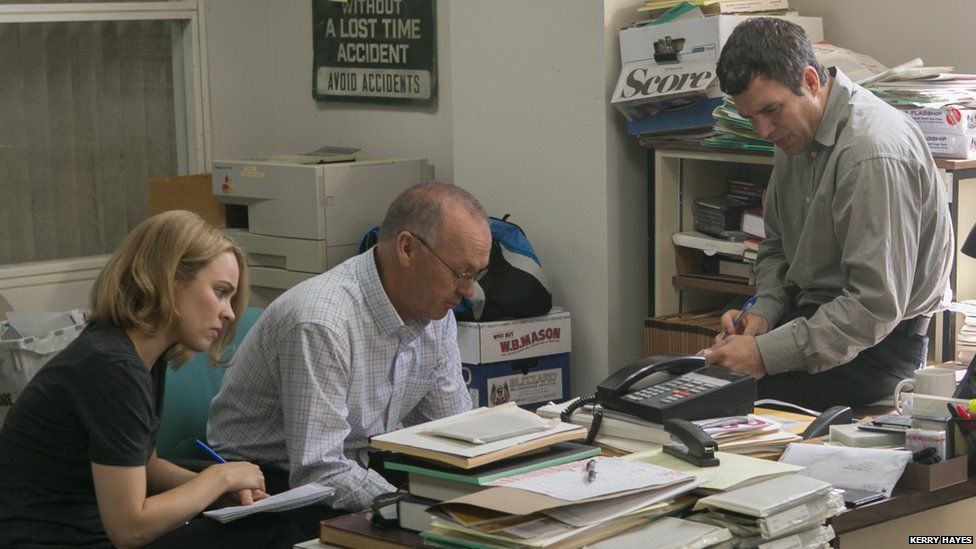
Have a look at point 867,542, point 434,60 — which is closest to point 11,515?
point 867,542

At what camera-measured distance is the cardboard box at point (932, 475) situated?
6.33 ft

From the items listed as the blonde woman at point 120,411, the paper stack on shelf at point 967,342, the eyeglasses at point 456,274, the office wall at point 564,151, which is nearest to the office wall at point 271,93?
the office wall at point 564,151

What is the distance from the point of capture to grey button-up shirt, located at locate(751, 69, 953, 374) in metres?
2.78

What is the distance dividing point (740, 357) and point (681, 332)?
97 cm

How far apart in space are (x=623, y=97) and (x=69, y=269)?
2522 mm

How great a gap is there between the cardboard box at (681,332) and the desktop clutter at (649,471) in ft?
5.15

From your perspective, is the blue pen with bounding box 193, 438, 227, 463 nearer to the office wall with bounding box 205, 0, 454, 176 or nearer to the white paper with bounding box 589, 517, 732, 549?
the white paper with bounding box 589, 517, 732, 549

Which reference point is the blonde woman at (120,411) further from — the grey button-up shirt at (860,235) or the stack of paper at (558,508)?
the grey button-up shirt at (860,235)

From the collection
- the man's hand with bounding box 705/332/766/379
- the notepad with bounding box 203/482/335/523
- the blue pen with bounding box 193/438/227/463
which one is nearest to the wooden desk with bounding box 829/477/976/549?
the notepad with bounding box 203/482/335/523

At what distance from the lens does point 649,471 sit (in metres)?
1.74

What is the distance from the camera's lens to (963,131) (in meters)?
3.12

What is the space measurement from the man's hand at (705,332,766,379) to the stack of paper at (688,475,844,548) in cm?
112

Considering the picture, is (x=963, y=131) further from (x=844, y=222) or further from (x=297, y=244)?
(x=297, y=244)

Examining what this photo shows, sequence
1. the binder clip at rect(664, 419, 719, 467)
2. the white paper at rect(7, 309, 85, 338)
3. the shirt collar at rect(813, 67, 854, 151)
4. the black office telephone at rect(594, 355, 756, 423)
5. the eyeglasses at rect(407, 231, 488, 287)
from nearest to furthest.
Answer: the binder clip at rect(664, 419, 719, 467) → the black office telephone at rect(594, 355, 756, 423) → the eyeglasses at rect(407, 231, 488, 287) → the shirt collar at rect(813, 67, 854, 151) → the white paper at rect(7, 309, 85, 338)
